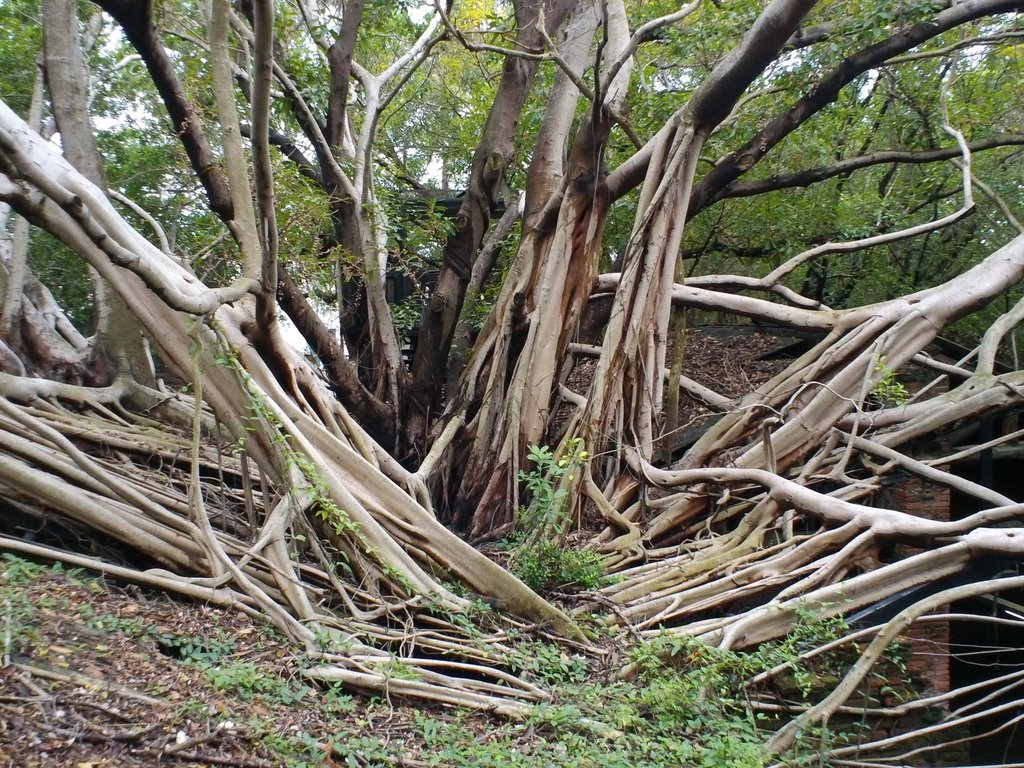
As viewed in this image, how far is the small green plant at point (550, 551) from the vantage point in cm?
496

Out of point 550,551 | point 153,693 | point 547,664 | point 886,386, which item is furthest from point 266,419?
point 886,386

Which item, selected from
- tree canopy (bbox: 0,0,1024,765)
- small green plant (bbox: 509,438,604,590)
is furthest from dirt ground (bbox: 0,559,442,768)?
small green plant (bbox: 509,438,604,590)

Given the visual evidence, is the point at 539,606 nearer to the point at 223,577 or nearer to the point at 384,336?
the point at 223,577

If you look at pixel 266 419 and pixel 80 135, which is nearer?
pixel 266 419

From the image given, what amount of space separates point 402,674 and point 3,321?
4.46 m

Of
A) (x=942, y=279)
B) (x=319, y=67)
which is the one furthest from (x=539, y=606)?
(x=942, y=279)

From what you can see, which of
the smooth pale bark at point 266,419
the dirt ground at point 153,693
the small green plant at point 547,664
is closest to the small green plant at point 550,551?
the smooth pale bark at point 266,419

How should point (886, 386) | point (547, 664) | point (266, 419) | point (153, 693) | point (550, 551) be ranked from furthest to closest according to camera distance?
point (886, 386) → point (550, 551) → point (266, 419) → point (547, 664) → point (153, 693)

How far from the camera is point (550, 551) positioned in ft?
16.2

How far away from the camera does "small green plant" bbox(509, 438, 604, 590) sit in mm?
4957

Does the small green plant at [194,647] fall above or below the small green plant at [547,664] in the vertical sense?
above

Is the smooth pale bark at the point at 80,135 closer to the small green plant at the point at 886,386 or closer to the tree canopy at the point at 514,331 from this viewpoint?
the tree canopy at the point at 514,331

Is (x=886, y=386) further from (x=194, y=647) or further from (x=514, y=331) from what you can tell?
(x=194, y=647)

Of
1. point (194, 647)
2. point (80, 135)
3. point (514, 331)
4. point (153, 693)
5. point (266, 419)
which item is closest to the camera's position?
point (153, 693)
